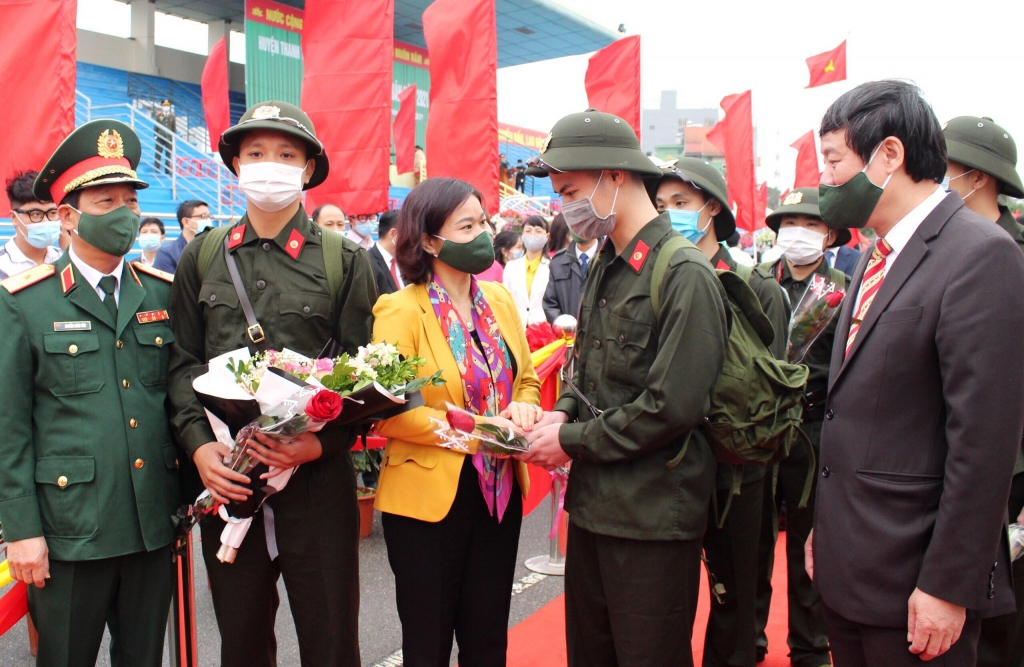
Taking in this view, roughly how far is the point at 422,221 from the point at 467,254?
218 millimetres

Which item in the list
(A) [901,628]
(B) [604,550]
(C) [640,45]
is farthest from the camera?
(C) [640,45]

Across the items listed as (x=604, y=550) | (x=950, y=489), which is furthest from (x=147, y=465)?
(x=950, y=489)

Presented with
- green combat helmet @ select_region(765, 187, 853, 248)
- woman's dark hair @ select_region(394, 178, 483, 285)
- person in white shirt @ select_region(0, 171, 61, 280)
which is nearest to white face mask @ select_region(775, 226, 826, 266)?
green combat helmet @ select_region(765, 187, 853, 248)

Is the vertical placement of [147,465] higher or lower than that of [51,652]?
higher

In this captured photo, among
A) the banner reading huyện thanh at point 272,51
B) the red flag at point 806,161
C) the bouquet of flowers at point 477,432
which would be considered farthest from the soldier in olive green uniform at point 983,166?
the banner reading huyện thanh at point 272,51

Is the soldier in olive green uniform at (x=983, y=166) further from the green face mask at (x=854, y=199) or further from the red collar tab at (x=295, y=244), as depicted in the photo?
the red collar tab at (x=295, y=244)

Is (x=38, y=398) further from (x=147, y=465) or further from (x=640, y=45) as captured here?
(x=640, y=45)

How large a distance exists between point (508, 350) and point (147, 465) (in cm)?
138

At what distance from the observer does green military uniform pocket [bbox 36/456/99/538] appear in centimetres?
257

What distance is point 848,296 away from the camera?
2395 millimetres

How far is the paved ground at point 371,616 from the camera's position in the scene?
12.6 feet

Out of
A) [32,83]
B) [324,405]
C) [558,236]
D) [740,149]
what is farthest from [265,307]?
[740,149]

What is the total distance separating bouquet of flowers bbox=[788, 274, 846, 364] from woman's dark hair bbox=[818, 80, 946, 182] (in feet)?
4.78

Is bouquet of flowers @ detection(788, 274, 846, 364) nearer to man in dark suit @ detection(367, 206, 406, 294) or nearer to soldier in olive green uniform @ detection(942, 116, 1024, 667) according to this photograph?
soldier in olive green uniform @ detection(942, 116, 1024, 667)
